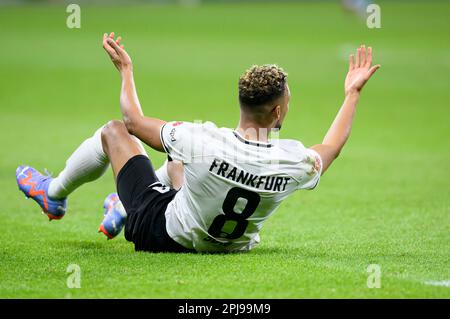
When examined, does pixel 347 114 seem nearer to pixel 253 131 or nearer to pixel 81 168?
pixel 253 131

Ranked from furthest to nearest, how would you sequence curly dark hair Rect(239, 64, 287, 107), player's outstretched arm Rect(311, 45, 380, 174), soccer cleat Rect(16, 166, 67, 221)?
soccer cleat Rect(16, 166, 67, 221)
player's outstretched arm Rect(311, 45, 380, 174)
curly dark hair Rect(239, 64, 287, 107)

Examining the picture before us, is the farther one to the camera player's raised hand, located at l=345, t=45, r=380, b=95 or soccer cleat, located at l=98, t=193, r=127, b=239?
soccer cleat, located at l=98, t=193, r=127, b=239

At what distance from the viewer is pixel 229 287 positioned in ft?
16.6

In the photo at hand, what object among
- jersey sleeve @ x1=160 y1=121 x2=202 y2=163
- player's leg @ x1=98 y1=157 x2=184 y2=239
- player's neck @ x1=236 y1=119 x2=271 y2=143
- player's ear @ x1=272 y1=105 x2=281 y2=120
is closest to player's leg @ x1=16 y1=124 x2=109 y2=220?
player's leg @ x1=98 y1=157 x2=184 y2=239

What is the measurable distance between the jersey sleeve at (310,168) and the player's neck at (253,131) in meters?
0.28

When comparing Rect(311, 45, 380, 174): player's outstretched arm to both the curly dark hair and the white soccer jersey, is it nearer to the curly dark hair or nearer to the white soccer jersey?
the white soccer jersey

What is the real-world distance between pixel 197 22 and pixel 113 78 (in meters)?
10.5

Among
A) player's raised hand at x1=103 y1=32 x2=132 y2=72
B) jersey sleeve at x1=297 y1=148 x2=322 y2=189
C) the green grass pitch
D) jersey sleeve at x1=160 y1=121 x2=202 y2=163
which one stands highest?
player's raised hand at x1=103 y1=32 x2=132 y2=72

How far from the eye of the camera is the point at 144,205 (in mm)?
5887

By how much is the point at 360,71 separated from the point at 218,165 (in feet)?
4.05

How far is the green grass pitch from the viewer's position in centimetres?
537

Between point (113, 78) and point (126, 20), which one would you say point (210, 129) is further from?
point (126, 20)

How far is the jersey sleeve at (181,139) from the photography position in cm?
543

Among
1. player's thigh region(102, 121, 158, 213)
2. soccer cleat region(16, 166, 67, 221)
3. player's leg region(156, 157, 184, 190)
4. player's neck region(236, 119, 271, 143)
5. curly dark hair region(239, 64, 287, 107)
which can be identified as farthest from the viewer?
soccer cleat region(16, 166, 67, 221)
